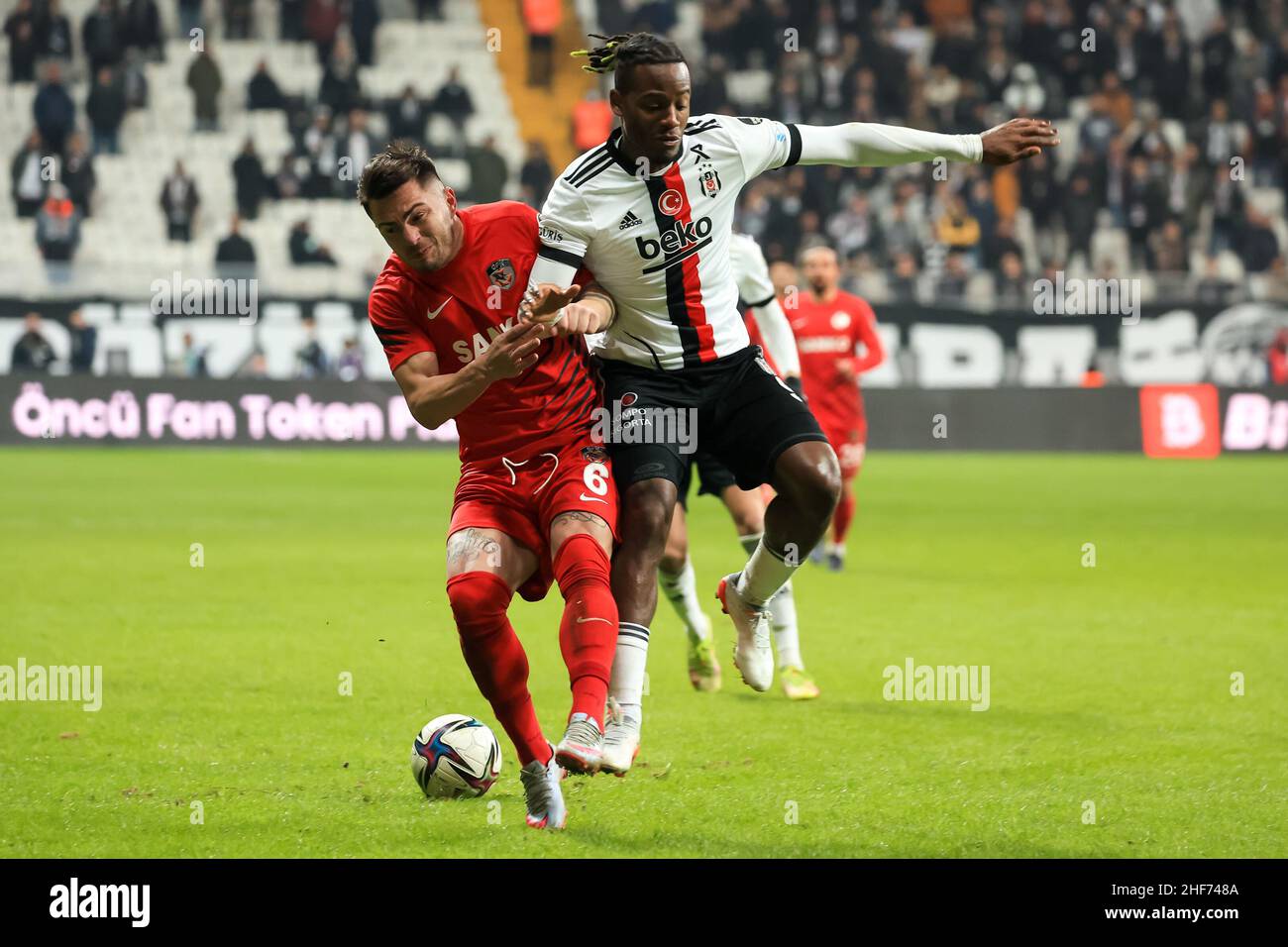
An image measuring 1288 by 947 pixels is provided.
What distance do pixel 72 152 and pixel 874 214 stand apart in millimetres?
12876

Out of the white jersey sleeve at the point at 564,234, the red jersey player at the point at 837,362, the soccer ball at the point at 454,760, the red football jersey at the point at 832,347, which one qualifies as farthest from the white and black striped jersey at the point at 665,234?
the red football jersey at the point at 832,347

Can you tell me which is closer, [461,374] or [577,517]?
[461,374]

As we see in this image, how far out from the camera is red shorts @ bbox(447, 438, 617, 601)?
5562 mm

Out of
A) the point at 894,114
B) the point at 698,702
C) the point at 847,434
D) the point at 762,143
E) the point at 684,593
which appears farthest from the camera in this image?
the point at 894,114

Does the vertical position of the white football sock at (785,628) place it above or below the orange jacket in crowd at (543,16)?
below

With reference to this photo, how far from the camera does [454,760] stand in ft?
19.2

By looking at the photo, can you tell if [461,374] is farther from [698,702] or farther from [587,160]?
Result: [698,702]

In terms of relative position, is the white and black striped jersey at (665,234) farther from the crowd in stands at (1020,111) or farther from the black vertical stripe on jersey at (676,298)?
the crowd in stands at (1020,111)

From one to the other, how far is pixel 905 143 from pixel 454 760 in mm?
2719

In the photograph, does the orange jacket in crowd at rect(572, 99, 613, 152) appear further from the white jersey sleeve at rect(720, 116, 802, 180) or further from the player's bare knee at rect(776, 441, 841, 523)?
the player's bare knee at rect(776, 441, 841, 523)

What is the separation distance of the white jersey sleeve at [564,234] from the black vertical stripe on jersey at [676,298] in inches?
10.2

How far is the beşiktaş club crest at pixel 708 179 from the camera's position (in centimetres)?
591
